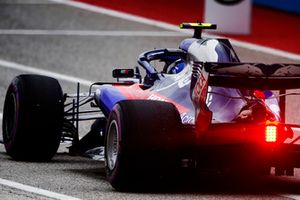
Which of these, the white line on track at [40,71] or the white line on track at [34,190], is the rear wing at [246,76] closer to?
the white line on track at [34,190]

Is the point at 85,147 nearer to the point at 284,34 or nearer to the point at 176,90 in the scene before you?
the point at 176,90

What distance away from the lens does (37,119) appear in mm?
12688

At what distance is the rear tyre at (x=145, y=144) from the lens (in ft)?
35.2

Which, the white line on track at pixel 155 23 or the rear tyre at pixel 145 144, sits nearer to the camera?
the rear tyre at pixel 145 144

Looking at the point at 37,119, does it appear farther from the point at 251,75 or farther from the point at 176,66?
the point at 251,75

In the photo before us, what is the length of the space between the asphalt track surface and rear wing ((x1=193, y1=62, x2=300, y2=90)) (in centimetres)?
86

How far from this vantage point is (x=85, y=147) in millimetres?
13289

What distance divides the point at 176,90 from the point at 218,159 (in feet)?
4.11

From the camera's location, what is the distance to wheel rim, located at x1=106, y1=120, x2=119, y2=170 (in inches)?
440

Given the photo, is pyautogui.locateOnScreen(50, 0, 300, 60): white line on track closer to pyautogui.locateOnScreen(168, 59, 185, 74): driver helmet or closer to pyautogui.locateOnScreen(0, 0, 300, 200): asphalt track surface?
pyautogui.locateOnScreen(0, 0, 300, 200): asphalt track surface

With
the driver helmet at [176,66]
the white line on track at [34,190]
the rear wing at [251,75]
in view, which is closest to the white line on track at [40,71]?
the driver helmet at [176,66]

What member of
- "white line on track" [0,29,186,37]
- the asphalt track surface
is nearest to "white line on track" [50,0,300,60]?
the asphalt track surface

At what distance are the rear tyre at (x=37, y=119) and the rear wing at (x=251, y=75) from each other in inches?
89.3

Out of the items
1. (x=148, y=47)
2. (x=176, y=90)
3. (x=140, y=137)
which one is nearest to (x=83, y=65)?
(x=148, y=47)
